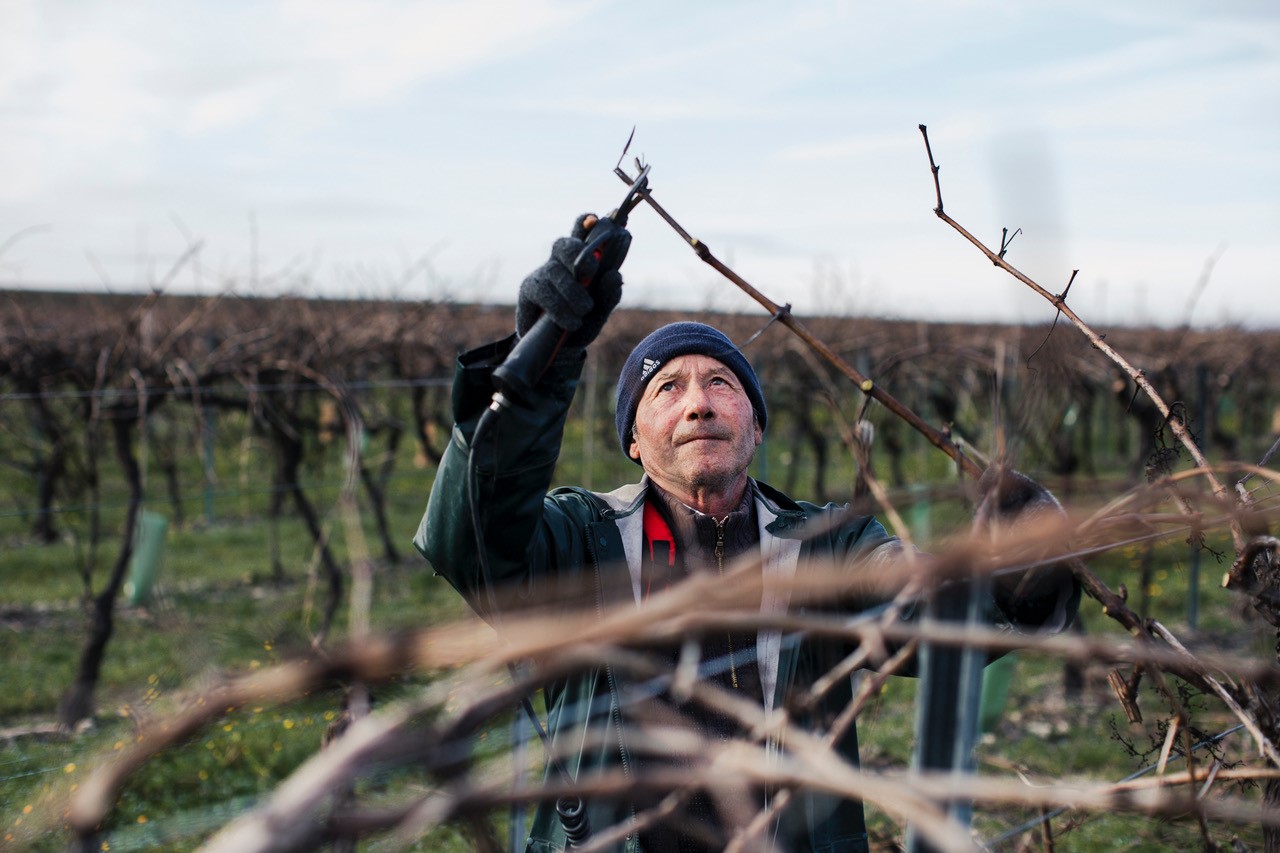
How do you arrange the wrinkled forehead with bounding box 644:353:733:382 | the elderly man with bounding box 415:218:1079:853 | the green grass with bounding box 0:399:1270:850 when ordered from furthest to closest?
the wrinkled forehead with bounding box 644:353:733:382 < the elderly man with bounding box 415:218:1079:853 < the green grass with bounding box 0:399:1270:850

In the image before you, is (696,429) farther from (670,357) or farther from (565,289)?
(565,289)

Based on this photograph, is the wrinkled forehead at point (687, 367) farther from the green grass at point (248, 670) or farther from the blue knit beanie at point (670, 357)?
the green grass at point (248, 670)

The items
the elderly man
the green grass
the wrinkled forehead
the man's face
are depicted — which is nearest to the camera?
the green grass

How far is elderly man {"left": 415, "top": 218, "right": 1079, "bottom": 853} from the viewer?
1.83 m

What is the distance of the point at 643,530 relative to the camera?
7.36ft

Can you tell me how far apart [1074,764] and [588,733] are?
4.23 m

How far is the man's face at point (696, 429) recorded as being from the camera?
87.3 inches

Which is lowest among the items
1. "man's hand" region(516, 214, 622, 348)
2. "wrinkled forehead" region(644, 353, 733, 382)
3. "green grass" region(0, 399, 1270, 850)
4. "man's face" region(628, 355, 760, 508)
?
"green grass" region(0, 399, 1270, 850)

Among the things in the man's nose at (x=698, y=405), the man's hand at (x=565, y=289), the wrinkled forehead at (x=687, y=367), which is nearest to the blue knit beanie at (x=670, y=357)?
the wrinkled forehead at (x=687, y=367)

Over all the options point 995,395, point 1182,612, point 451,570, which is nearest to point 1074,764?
point 1182,612

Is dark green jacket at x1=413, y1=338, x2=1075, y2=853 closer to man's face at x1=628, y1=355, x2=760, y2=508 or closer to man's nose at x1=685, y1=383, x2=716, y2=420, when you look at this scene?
man's face at x1=628, y1=355, x2=760, y2=508

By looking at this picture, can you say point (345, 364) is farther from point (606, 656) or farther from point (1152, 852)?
point (606, 656)

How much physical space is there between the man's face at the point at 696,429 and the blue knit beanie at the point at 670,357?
0.02m

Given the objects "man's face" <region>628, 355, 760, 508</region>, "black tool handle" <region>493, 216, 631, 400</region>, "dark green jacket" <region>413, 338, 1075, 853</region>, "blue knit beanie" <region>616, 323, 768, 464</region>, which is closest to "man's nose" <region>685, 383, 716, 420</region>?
"man's face" <region>628, 355, 760, 508</region>
